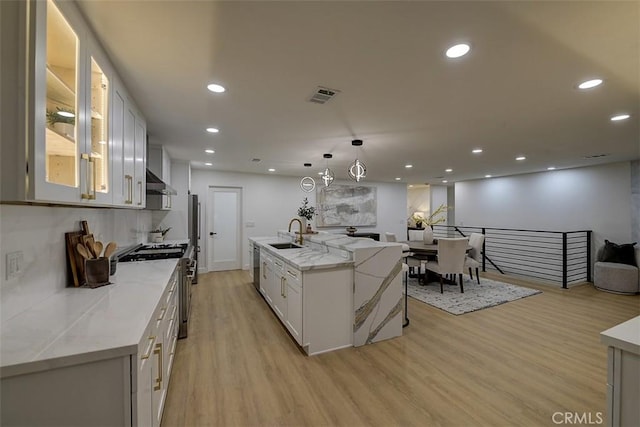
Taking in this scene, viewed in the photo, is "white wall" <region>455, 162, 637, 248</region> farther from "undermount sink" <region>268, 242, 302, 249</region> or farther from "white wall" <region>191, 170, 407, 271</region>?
"undermount sink" <region>268, 242, 302, 249</region>

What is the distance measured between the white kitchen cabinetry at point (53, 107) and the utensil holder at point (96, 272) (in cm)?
47

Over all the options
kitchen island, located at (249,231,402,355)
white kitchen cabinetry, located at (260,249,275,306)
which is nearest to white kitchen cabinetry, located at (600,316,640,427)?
kitchen island, located at (249,231,402,355)

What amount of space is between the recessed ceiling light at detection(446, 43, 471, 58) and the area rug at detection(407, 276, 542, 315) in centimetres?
349

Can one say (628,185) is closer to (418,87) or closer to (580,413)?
(580,413)

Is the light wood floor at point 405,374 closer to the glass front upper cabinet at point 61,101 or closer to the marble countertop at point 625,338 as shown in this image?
the marble countertop at point 625,338

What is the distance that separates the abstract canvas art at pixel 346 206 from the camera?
815 centimetres

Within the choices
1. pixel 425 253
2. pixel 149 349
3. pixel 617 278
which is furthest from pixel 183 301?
pixel 617 278

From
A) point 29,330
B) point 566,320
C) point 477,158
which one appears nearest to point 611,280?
point 566,320

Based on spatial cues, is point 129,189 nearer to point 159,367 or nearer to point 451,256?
Result: point 159,367

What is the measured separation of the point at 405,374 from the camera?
252 centimetres

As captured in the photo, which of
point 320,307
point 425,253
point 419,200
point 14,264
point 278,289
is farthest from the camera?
point 419,200

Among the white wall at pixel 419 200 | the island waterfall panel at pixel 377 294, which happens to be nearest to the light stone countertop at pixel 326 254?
the island waterfall panel at pixel 377 294

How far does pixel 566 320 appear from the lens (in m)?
3.76

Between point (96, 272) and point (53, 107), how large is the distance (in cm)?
118
